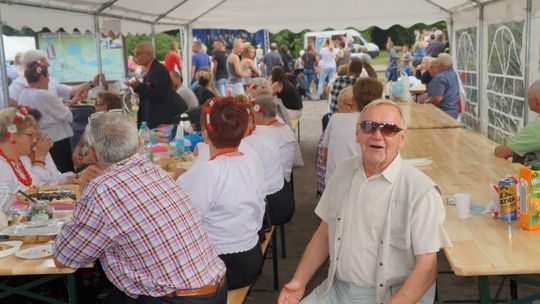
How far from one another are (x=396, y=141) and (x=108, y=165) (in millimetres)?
1030

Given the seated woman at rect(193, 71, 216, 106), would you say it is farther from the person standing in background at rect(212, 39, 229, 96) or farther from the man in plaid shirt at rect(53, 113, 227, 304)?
the man in plaid shirt at rect(53, 113, 227, 304)

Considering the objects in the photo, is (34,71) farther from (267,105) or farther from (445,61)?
(445,61)

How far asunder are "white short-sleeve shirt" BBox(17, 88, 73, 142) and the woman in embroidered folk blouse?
218 centimetres

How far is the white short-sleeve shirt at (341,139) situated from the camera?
4.43m

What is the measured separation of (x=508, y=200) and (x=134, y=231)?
1.43 meters

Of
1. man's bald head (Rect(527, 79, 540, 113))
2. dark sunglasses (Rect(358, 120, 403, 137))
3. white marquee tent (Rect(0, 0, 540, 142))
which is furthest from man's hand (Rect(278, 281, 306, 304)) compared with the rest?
white marquee tent (Rect(0, 0, 540, 142))

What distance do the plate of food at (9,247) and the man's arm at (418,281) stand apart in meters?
1.51

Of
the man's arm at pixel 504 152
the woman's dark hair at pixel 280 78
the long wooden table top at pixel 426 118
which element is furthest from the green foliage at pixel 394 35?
the man's arm at pixel 504 152

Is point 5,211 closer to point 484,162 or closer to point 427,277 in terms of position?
point 427,277

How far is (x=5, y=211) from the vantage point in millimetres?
3078

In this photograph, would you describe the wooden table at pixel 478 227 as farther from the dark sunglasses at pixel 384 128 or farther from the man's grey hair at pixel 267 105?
the man's grey hair at pixel 267 105

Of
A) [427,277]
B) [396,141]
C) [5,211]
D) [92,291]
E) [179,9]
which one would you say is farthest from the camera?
[179,9]

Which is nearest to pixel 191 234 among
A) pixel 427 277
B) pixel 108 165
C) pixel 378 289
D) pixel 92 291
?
pixel 108 165

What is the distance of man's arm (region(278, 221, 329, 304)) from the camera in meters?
2.36
